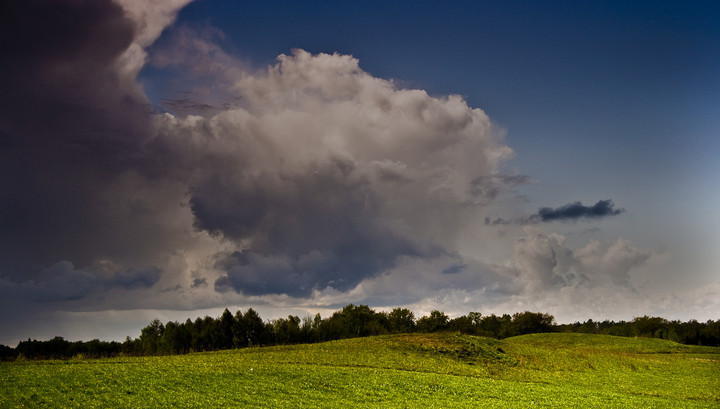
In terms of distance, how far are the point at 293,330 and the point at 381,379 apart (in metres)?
104

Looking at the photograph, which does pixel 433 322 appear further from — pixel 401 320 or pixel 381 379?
pixel 381 379

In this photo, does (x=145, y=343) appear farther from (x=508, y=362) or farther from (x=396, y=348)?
(x=508, y=362)

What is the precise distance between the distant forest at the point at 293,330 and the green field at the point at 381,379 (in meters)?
66.4

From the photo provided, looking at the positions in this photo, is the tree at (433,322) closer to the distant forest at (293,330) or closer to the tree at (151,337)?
the distant forest at (293,330)

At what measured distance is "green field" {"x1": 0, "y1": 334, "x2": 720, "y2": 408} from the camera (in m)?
35.7

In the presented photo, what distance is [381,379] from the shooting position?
159 feet

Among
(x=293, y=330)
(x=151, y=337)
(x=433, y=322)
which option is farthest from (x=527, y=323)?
(x=151, y=337)

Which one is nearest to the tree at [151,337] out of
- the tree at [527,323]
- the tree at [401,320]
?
the tree at [401,320]

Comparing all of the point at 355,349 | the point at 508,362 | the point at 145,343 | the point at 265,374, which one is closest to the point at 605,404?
the point at 508,362

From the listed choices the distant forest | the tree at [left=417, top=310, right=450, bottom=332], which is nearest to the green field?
the distant forest

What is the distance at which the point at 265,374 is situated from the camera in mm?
47094

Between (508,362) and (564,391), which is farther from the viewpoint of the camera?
(508,362)

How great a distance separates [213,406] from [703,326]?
20461cm

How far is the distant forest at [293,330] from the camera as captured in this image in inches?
5413
